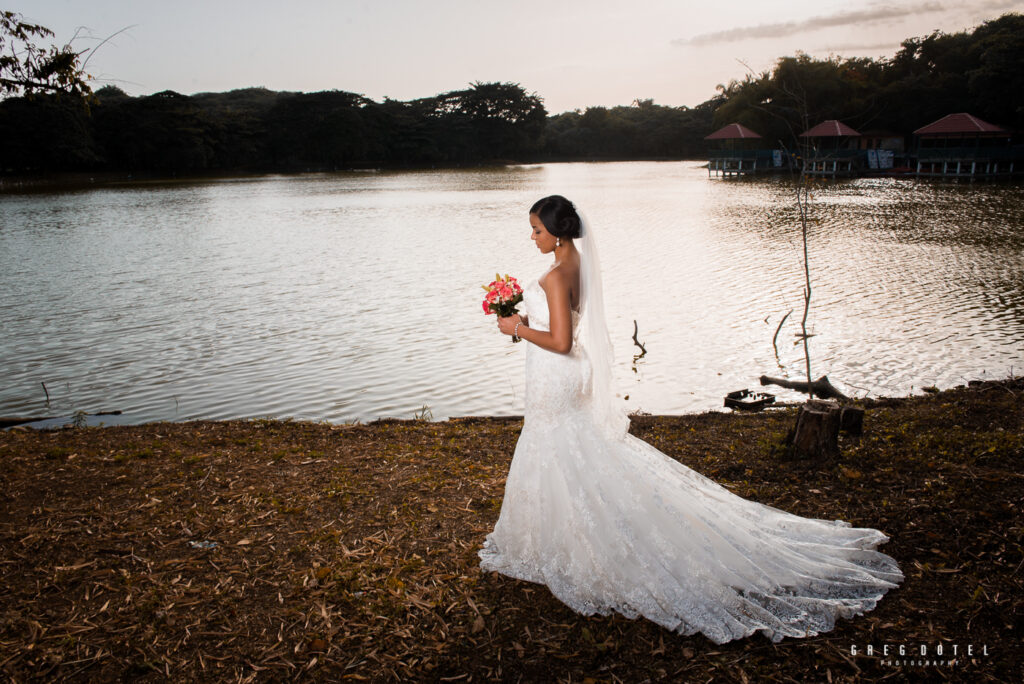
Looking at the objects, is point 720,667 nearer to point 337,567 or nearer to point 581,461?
point 581,461

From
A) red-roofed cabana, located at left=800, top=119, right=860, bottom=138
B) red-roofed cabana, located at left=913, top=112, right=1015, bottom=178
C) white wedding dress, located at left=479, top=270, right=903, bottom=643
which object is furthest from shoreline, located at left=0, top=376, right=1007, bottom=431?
red-roofed cabana, located at left=800, top=119, right=860, bottom=138

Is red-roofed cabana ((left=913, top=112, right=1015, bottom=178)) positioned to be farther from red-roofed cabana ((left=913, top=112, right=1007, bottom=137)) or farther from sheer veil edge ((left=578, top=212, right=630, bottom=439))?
sheer veil edge ((left=578, top=212, right=630, bottom=439))

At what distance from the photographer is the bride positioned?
3.38 meters

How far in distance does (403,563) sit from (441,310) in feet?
33.4

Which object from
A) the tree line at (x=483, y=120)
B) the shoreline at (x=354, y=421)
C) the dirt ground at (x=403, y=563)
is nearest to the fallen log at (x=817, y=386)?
the shoreline at (x=354, y=421)

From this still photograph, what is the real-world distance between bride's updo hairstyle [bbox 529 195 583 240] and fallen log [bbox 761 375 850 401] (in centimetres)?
563

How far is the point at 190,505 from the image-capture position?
4961 millimetres

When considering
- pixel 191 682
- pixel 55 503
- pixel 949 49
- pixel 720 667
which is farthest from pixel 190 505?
pixel 949 49

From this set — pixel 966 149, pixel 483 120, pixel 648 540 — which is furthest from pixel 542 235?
pixel 483 120

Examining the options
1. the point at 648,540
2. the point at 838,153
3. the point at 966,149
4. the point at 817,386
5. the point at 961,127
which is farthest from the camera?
the point at 838,153

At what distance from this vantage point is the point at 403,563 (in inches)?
162

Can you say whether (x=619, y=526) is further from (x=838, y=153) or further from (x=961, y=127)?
(x=838, y=153)

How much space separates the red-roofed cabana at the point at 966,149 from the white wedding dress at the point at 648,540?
5281 cm

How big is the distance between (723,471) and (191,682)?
400 cm
